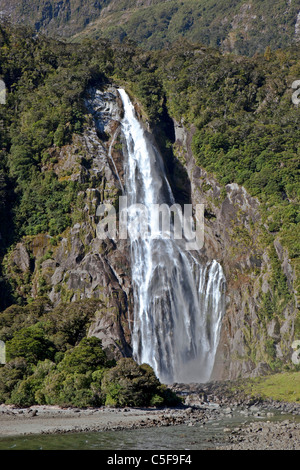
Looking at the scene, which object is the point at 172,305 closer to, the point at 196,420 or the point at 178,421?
the point at 196,420

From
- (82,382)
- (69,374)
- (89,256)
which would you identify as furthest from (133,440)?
(89,256)

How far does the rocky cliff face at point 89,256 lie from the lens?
68.3 m

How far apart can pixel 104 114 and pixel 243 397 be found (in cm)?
5514

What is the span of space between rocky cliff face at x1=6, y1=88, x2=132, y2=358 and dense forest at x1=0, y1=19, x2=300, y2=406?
5.44 ft

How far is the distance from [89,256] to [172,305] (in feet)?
39.1

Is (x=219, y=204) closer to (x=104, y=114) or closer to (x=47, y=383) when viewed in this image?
(x=104, y=114)

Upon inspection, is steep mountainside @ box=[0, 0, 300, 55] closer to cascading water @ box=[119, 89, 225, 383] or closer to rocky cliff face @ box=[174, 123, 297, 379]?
rocky cliff face @ box=[174, 123, 297, 379]

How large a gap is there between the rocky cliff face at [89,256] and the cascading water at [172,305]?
1916 millimetres

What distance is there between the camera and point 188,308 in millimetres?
70375

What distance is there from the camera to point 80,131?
87.2 m

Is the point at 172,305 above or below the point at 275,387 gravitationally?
above

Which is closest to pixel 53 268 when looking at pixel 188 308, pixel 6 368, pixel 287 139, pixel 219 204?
pixel 188 308

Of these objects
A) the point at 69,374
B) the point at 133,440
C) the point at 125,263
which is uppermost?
the point at 125,263

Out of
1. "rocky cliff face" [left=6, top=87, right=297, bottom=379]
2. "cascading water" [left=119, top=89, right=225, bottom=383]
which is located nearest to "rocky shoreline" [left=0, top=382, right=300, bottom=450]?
"rocky cliff face" [left=6, top=87, right=297, bottom=379]
